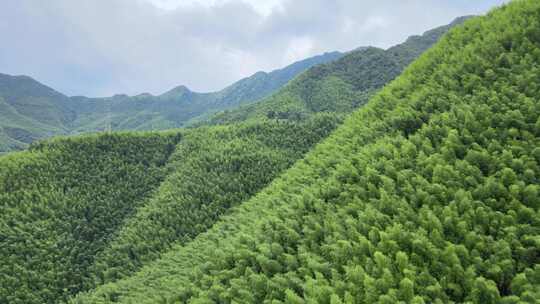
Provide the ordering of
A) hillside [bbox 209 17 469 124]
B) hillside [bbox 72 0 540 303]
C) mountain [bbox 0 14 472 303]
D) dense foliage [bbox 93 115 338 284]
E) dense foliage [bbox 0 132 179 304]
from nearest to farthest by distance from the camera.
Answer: hillside [bbox 72 0 540 303], dense foliage [bbox 0 132 179 304], mountain [bbox 0 14 472 303], dense foliage [bbox 93 115 338 284], hillside [bbox 209 17 469 124]

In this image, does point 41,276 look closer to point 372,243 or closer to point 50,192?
point 50,192

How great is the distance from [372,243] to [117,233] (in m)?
24.8

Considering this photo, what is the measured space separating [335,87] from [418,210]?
80736mm

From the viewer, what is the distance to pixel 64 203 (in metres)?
32.4

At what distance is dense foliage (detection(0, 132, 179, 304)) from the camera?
26.0 meters

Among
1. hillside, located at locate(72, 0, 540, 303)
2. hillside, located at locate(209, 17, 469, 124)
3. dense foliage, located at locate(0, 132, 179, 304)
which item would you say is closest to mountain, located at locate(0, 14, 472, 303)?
dense foliage, located at locate(0, 132, 179, 304)

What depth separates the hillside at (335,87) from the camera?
8081 cm

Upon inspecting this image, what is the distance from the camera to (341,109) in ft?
260

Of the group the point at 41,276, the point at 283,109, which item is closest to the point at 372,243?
the point at 41,276

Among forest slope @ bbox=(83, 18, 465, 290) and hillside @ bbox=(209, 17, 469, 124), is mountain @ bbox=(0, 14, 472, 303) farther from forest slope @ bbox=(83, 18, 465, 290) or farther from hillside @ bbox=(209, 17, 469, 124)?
hillside @ bbox=(209, 17, 469, 124)

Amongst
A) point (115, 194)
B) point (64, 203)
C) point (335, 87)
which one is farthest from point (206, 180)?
point (335, 87)

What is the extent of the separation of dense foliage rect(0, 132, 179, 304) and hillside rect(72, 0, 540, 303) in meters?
7.17

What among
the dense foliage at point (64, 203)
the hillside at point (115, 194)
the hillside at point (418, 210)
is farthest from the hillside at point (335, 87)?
the hillside at point (418, 210)

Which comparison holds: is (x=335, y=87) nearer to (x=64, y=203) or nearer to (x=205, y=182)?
(x=205, y=182)
